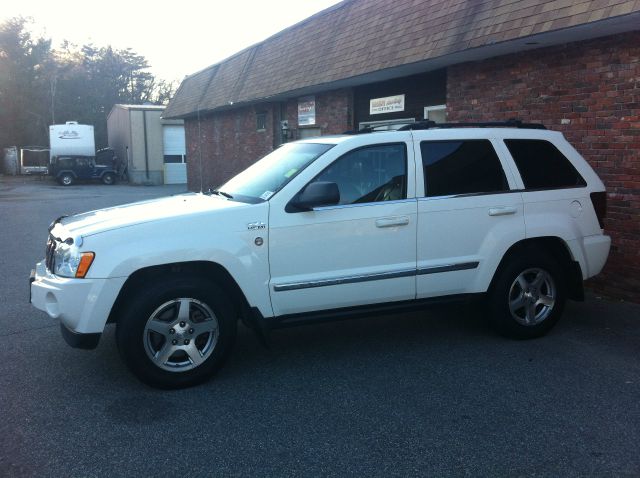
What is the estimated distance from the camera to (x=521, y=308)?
5.20 metres

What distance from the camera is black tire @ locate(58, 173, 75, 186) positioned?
32.9 m

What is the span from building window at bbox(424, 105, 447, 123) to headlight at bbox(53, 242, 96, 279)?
669cm

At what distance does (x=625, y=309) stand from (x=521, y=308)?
6.43 feet

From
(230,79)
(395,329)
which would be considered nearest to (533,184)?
(395,329)

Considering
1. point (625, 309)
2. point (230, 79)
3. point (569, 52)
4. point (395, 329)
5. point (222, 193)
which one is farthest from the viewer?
point (230, 79)

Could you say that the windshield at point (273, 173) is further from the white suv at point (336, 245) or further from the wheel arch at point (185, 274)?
the wheel arch at point (185, 274)

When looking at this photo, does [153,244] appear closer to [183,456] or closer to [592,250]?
[183,456]

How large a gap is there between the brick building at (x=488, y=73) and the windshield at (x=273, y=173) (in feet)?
10.7

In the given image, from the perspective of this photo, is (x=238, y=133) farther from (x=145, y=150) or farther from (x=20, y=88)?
(x=20, y=88)

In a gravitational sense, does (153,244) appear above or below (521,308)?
above

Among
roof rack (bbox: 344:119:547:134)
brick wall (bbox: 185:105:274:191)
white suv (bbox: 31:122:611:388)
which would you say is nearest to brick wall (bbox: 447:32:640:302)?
white suv (bbox: 31:122:611:388)

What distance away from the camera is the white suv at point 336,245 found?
405 cm

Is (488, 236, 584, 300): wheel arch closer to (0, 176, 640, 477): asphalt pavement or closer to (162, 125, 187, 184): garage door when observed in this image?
(0, 176, 640, 477): asphalt pavement

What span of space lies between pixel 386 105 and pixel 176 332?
7551 millimetres
